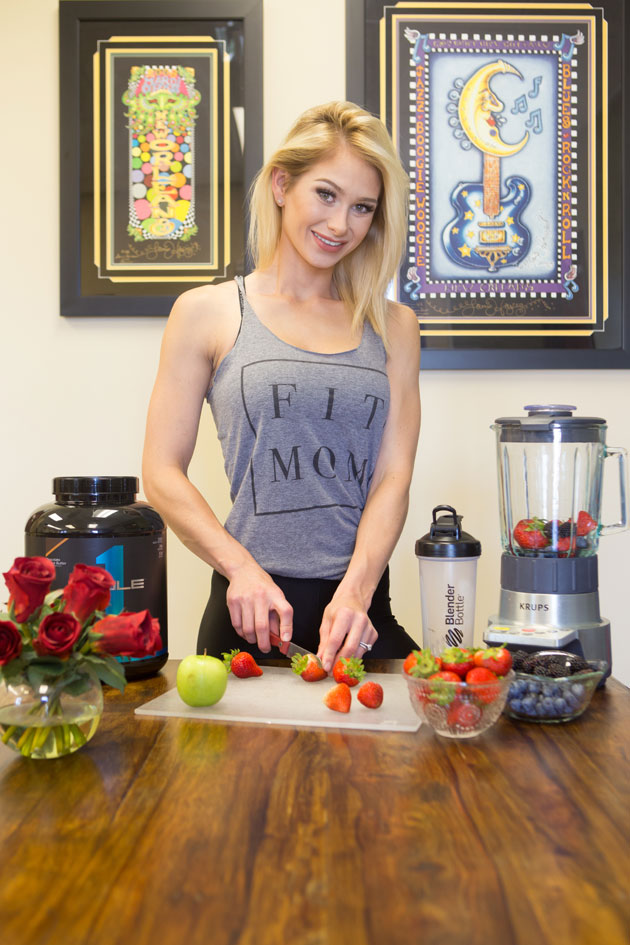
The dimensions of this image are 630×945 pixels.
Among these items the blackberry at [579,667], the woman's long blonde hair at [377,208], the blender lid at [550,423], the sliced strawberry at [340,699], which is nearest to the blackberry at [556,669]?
the blackberry at [579,667]

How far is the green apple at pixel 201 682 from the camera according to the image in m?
1.12

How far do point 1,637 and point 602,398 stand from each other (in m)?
1.88

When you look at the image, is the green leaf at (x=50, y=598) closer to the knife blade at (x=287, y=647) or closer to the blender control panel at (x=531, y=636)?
the knife blade at (x=287, y=647)

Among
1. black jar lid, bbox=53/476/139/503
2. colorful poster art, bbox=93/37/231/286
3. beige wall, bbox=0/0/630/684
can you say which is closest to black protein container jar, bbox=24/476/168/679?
black jar lid, bbox=53/476/139/503

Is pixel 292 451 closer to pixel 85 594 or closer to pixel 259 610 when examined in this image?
pixel 259 610

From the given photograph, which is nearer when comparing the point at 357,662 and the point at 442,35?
the point at 357,662

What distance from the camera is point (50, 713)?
938 mm

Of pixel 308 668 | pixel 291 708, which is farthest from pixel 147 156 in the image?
pixel 291 708

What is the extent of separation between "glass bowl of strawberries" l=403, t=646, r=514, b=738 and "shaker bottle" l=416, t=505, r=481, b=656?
0.41m

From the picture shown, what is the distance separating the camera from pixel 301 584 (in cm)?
163

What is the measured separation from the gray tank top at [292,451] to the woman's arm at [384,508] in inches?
2.3

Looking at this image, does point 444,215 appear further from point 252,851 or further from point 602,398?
point 252,851

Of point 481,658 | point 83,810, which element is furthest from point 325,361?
point 83,810

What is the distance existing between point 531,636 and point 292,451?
0.57 metres
